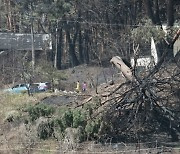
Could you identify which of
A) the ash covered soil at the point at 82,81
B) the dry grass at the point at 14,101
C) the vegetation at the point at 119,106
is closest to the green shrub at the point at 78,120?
the vegetation at the point at 119,106

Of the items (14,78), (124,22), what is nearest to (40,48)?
(124,22)

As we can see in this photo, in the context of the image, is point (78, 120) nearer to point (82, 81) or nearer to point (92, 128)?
point (92, 128)

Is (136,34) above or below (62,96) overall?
above

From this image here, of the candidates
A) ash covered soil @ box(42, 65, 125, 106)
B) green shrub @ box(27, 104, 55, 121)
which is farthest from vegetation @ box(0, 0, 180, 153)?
ash covered soil @ box(42, 65, 125, 106)

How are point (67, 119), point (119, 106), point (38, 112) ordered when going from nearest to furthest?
point (119, 106) → point (67, 119) → point (38, 112)

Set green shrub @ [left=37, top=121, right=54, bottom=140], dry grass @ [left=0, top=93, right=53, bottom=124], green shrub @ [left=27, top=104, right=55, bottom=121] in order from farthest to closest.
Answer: dry grass @ [left=0, top=93, right=53, bottom=124] < green shrub @ [left=27, top=104, right=55, bottom=121] < green shrub @ [left=37, top=121, right=54, bottom=140]

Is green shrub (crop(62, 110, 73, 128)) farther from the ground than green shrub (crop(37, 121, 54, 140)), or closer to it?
farther from the ground

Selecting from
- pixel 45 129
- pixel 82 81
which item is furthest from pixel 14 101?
pixel 82 81

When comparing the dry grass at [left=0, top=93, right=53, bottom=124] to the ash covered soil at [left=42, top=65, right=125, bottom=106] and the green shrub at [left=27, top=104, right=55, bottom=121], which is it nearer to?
the ash covered soil at [left=42, top=65, right=125, bottom=106]

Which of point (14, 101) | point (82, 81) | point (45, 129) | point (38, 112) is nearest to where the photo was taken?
point (45, 129)

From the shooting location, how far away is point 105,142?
13695 mm

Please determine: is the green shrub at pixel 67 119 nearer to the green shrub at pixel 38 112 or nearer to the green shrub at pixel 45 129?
the green shrub at pixel 45 129

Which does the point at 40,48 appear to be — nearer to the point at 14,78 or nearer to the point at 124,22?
the point at 124,22

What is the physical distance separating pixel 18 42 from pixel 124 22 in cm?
883
